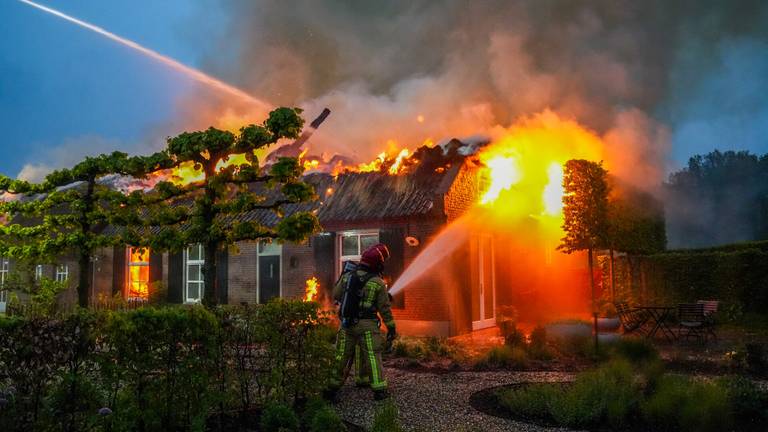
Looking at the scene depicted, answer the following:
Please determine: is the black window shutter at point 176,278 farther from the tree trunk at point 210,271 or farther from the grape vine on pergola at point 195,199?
the tree trunk at point 210,271

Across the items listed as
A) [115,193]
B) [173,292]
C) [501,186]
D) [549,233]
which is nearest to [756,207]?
[549,233]

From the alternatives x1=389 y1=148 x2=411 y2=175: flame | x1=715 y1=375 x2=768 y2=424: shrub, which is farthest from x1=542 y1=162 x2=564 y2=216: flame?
x1=715 y1=375 x2=768 y2=424: shrub

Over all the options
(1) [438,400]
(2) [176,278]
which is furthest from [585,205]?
(2) [176,278]

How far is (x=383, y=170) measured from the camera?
17328 millimetres

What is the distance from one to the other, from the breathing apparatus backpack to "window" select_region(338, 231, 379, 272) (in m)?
7.93

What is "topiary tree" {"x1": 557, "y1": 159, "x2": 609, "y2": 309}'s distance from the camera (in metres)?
15.7

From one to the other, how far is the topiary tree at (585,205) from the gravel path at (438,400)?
300 inches

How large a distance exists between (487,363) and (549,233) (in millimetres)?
11082

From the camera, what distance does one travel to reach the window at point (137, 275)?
68.5ft

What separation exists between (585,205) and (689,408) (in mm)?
10652

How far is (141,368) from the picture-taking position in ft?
17.3

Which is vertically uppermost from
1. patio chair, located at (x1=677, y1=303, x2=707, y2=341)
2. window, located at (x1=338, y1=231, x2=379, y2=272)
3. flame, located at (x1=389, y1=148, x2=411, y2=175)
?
flame, located at (x1=389, y1=148, x2=411, y2=175)

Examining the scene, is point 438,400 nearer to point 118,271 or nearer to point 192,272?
point 192,272

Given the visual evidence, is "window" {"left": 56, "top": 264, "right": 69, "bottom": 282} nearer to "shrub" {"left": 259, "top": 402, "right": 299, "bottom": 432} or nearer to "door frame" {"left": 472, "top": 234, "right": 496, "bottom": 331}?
"door frame" {"left": 472, "top": 234, "right": 496, "bottom": 331}
